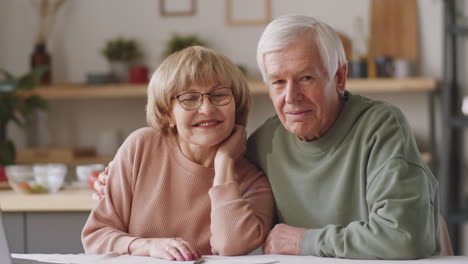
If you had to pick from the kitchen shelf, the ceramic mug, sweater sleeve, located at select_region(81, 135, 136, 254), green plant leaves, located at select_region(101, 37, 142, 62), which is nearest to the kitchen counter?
sweater sleeve, located at select_region(81, 135, 136, 254)

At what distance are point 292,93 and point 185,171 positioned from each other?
374 millimetres

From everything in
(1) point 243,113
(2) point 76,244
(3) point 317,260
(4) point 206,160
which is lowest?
(2) point 76,244

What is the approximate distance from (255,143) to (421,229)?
1.86 feet

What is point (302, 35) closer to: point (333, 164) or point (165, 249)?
point (333, 164)

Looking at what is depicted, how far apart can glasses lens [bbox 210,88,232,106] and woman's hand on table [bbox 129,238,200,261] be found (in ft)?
1.24

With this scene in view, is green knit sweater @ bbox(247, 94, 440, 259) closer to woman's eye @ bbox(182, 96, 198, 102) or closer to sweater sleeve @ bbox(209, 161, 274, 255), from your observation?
sweater sleeve @ bbox(209, 161, 274, 255)

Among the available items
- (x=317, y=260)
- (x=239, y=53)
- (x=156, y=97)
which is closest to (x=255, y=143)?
(x=156, y=97)

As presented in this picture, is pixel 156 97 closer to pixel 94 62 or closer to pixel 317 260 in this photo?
pixel 317 260

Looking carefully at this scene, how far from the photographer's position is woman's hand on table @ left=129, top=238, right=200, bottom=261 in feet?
5.11

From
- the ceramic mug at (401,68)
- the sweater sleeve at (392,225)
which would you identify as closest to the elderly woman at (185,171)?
the sweater sleeve at (392,225)

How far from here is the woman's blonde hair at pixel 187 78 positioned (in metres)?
1.75

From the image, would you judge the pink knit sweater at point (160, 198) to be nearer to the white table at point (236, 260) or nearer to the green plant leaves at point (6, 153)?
the white table at point (236, 260)

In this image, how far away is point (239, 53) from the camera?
4.59 meters

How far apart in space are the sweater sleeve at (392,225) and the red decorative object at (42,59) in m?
3.47
